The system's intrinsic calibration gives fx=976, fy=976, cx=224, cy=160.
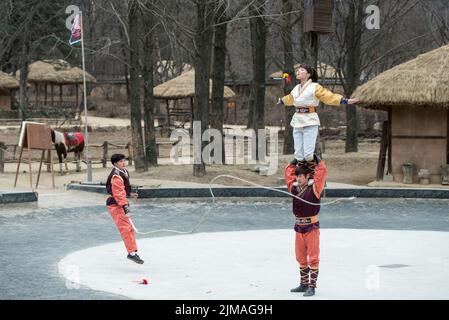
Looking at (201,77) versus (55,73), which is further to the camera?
(55,73)

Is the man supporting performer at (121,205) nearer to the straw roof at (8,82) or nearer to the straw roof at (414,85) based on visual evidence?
the straw roof at (414,85)

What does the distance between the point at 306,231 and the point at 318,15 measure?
11.2m

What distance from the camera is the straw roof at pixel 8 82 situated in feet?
185

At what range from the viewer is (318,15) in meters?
21.2

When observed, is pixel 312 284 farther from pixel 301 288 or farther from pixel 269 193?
pixel 269 193

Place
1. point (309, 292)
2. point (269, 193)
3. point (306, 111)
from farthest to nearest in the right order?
1. point (269, 193)
2. point (306, 111)
3. point (309, 292)

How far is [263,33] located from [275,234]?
755 inches

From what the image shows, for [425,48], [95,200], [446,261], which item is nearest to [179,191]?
[95,200]

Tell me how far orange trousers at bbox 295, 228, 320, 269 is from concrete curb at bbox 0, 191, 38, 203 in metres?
10.9

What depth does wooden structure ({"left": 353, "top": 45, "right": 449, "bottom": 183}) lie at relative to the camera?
25484 millimetres

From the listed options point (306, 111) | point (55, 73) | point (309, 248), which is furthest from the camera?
point (55, 73)

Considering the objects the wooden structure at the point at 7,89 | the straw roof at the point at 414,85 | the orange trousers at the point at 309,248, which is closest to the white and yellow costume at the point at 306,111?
the orange trousers at the point at 309,248

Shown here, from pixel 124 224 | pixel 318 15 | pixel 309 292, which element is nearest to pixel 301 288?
pixel 309 292
